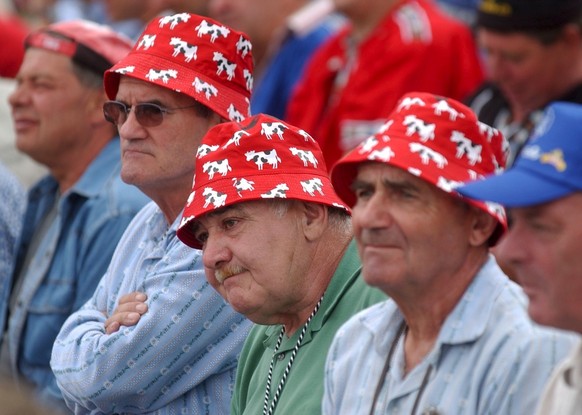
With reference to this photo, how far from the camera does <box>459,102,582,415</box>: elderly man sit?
9.57ft

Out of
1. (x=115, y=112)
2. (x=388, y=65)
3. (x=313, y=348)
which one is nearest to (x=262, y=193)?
(x=313, y=348)

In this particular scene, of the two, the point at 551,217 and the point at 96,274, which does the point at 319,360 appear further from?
the point at 96,274

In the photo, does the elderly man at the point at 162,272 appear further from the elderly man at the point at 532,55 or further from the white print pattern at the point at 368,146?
the elderly man at the point at 532,55

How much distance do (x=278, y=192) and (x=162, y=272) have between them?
702 mm

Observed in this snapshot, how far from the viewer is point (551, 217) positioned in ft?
9.66

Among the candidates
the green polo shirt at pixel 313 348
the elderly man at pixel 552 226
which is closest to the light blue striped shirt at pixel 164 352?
the green polo shirt at pixel 313 348

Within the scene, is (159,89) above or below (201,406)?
above

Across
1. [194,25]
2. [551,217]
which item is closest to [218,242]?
[194,25]

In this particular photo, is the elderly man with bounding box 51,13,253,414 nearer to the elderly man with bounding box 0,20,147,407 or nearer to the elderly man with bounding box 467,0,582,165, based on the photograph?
the elderly man with bounding box 0,20,147,407

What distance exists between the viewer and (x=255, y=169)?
13.1 ft

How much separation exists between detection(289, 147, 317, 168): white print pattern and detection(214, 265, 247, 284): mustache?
396 millimetres

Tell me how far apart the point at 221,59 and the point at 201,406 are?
4.15 ft

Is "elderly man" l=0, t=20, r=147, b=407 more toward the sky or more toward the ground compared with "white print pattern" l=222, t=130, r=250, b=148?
more toward the ground

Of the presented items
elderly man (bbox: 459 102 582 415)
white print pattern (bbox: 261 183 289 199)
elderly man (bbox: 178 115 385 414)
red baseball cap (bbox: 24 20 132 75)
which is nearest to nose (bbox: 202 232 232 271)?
elderly man (bbox: 178 115 385 414)
